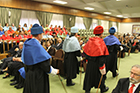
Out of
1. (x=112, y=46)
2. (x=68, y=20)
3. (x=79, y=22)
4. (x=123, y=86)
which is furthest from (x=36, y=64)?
(x=79, y=22)

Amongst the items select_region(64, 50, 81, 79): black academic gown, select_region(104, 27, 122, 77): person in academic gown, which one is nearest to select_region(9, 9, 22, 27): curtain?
select_region(64, 50, 81, 79): black academic gown

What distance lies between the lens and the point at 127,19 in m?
24.1

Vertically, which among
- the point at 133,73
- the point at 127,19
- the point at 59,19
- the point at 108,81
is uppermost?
the point at 127,19

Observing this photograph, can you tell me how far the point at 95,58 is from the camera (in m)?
2.72

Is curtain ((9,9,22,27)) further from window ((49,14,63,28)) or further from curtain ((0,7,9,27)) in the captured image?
window ((49,14,63,28))

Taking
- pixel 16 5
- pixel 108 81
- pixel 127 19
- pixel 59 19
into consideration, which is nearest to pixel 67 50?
pixel 108 81

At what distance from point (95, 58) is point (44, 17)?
9049 mm

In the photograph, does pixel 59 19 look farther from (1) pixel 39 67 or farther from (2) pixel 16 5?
(1) pixel 39 67

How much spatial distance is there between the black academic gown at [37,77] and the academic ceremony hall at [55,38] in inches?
5.2

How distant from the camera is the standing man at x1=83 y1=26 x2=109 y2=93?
2668 millimetres

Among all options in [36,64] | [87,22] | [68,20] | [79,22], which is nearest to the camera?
[36,64]

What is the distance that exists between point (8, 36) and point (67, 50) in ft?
16.6

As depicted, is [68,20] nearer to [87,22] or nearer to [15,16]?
[87,22]

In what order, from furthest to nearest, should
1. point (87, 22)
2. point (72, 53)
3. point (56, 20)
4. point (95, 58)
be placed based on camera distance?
point (87, 22) → point (56, 20) → point (72, 53) → point (95, 58)
